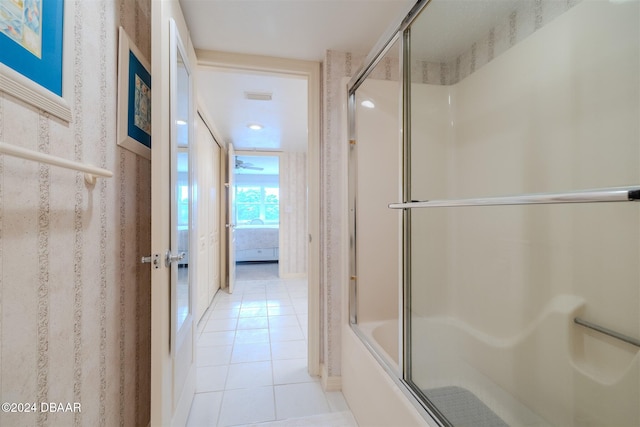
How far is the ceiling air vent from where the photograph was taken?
2480 millimetres

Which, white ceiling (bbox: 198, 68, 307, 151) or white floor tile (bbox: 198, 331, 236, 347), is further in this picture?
white floor tile (bbox: 198, 331, 236, 347)

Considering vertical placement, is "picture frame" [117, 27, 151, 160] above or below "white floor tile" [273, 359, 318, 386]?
above

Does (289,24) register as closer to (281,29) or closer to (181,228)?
(281,29)

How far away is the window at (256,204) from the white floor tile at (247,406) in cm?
551

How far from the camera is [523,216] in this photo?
1387mm

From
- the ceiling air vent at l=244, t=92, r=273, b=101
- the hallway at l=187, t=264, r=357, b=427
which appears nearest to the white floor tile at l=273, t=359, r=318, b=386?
the hallway at l=187, t=264, r=357, b=427

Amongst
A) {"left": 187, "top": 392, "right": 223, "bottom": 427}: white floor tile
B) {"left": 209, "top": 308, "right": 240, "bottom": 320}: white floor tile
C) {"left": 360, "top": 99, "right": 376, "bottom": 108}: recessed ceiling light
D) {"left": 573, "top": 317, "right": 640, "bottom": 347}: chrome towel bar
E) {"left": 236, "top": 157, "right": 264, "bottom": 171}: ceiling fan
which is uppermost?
{"left": 236, "top": 157, "right": 264, "bottom": 171}: ceiling fan

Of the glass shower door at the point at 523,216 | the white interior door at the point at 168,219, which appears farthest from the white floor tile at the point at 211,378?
the glass shower door at the point at 523,216

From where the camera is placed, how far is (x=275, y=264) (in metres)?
6.40

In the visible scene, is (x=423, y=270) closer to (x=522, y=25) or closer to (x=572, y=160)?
(x=572, y=160)

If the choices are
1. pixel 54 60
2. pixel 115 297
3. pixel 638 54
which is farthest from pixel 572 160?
pixel 115 297

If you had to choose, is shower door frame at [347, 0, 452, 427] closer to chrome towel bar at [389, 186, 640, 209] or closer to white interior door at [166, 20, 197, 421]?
chrome towel bar at [389, 186, 640, 209]

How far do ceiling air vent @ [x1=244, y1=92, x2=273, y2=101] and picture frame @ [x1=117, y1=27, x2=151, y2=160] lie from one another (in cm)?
126

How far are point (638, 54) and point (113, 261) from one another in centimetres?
212
